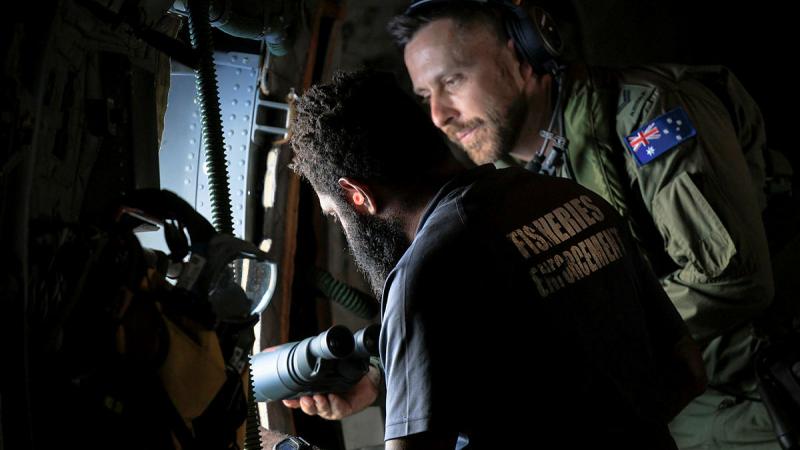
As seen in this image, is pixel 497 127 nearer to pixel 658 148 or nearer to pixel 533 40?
pixel 533 40

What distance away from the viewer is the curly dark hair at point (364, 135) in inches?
54.2

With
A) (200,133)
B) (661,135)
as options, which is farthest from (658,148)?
(200,133)

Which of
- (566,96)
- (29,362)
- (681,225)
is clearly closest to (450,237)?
(29,362)

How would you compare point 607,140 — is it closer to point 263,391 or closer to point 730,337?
point 730,337

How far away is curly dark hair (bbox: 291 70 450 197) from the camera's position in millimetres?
1376

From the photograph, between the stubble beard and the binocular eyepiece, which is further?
the stubble beard

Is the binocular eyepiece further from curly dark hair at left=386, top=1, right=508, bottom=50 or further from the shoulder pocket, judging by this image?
curly dark hair at left=386, top=1, right=508, bottom=50

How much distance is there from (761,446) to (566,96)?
0.98 meters

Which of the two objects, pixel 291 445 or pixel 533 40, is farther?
pixel 533 40

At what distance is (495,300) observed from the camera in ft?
3.79

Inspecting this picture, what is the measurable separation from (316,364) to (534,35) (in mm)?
1131

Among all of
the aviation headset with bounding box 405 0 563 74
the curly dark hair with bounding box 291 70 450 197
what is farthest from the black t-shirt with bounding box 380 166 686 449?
the aviation headset with bounding box 405 0 563 74

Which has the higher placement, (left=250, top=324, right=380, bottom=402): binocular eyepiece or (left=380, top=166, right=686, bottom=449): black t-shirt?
(left=380, top=166, right=686, bottom=449): black t-shirt

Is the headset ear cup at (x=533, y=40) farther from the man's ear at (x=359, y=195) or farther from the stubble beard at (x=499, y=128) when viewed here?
the man's ear at (x=359, y=195)
